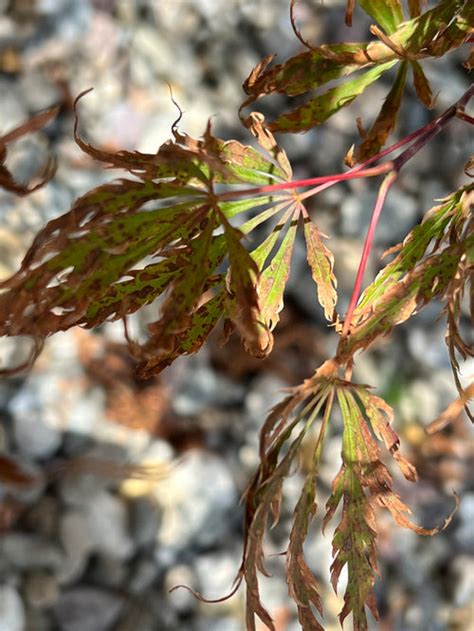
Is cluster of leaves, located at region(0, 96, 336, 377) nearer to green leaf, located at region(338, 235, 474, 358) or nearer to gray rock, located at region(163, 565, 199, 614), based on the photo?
green leaf, located at region(338, 235, 474, 358)

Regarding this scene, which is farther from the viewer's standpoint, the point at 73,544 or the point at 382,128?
the point at 73,544

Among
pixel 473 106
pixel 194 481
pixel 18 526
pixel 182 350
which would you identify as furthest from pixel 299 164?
pixel 182 350

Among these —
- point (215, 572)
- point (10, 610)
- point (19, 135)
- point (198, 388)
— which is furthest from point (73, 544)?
point (19, 135)

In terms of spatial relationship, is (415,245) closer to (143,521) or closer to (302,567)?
(302,567)

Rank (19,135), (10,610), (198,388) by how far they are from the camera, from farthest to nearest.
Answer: (198,388) < (10,610) < (19,135)

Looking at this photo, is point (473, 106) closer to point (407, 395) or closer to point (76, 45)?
point (407, 395)

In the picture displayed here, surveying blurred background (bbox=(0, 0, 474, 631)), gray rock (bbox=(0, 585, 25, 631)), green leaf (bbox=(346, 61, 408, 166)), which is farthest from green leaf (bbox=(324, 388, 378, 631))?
gray rock (bbox=(0, 585, 25, 631))

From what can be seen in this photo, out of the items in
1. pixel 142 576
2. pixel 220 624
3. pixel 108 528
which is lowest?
pixel 220 624
